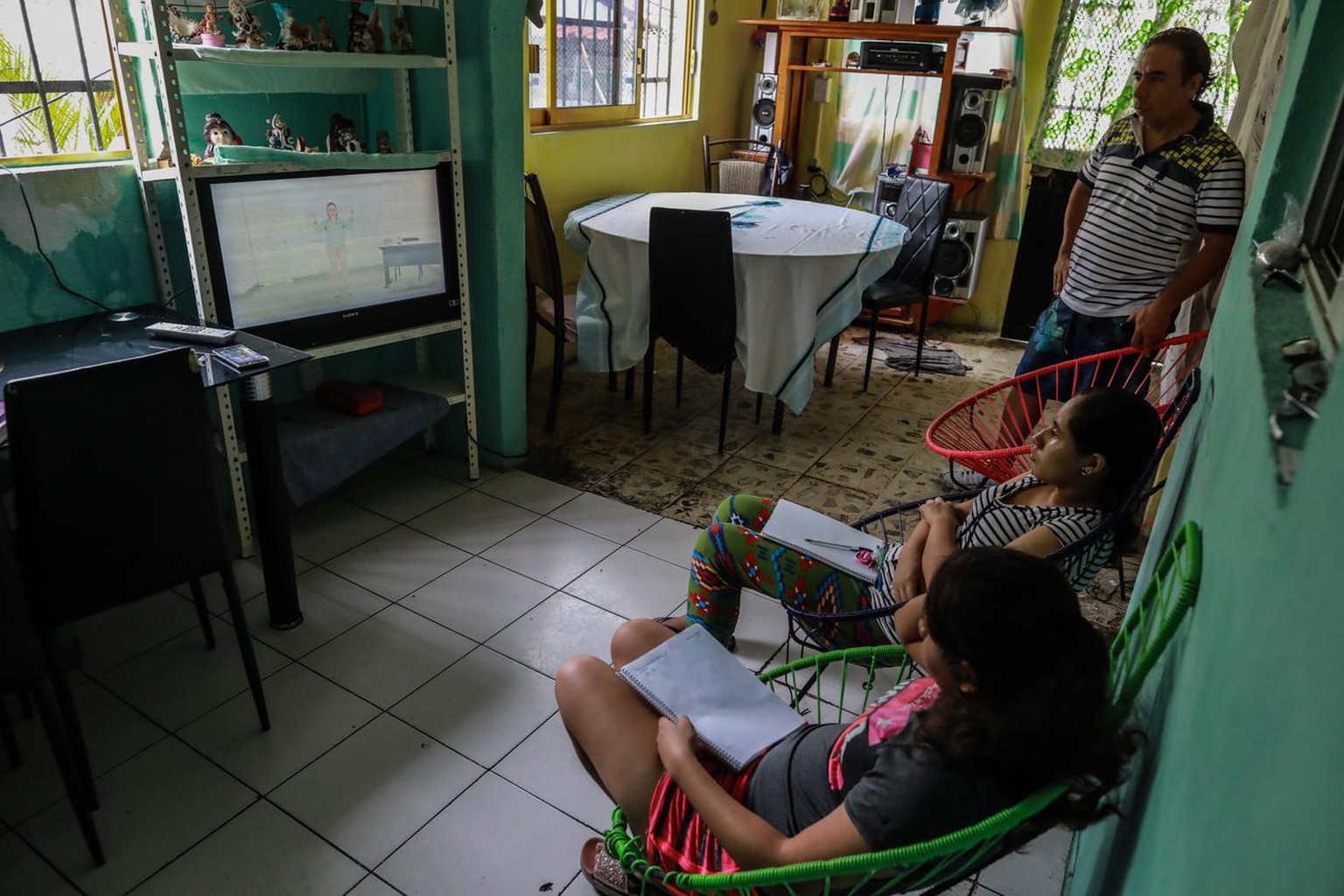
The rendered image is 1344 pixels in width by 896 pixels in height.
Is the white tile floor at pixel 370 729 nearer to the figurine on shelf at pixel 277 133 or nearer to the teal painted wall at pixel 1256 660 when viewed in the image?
the teal painted wall at pixel 1256 660

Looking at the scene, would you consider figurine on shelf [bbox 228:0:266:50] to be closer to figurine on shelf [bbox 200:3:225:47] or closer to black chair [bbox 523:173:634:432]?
figurine on shelf [bbox 200:3:225:47]

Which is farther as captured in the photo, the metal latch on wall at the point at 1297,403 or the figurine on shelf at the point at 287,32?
the figurine on shelf at the point at 287,32

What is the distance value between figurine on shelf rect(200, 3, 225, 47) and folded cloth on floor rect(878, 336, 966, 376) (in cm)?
324

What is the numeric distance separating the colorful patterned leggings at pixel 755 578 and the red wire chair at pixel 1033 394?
593 millimetres

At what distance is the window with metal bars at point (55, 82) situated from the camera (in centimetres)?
217

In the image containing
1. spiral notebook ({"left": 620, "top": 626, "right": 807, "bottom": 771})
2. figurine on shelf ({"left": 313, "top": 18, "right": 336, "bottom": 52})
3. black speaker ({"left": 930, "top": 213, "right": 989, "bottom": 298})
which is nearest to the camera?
spiral notebook ({"left": 620, "top": 626, "right": 807, "bottom": 771})

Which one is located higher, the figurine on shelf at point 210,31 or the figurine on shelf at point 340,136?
the figurine on shelf at point 210,31

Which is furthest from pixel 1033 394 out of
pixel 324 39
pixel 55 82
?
pixel 55 82

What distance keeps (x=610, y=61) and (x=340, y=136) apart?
1951 millimetres

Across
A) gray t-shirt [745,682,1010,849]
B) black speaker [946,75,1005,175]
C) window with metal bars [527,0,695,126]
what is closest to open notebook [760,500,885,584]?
gray t-shirt [745,682,1010,849]

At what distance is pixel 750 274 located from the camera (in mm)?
3197

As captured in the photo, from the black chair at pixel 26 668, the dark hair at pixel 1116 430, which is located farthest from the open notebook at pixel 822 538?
the black chair at pixel 26 668

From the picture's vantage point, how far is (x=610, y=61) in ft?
13.9

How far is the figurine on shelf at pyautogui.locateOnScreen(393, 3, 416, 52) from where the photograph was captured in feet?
8.57
